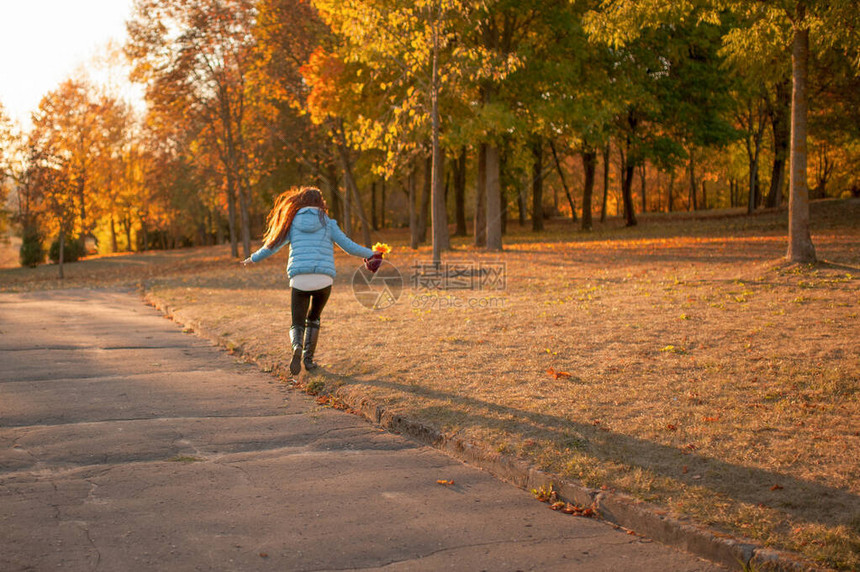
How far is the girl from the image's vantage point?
8.51 m

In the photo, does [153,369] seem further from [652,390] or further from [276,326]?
[652,390]

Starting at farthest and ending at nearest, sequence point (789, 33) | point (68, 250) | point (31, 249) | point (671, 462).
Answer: point (68, 250) < point (31, 249) < point (789, 33) < point (671, 462)

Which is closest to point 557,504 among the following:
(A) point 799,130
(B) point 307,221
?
(B) point 307,221

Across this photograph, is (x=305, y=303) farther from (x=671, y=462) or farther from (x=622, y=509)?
(x=622, y=509)

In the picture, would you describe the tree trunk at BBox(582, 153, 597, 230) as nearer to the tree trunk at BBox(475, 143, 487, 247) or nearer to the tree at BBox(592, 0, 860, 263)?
the tree trunk at BBox(475, 143, 487, 247)

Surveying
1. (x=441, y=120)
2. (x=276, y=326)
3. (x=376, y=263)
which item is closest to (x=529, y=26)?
(x=441, y=120)

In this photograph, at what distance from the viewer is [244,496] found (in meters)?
→ 5.00

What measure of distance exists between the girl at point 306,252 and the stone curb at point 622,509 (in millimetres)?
1890

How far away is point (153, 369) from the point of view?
971 centimetres

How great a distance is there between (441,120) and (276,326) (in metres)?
14.8

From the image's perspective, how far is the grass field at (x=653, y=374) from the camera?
4.89 m

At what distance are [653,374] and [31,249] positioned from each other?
49.5 meters

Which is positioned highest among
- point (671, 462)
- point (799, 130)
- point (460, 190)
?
point (460, 190)

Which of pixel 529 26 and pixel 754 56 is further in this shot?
pixel 529 26
